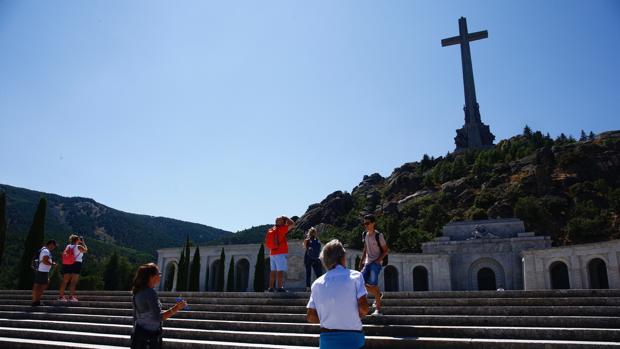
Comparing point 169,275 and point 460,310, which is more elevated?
point 169,275

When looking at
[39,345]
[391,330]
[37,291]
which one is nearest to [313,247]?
[391,330]

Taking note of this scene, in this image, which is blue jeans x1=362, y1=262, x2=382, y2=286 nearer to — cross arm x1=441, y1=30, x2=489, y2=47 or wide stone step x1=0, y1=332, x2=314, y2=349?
wide stone step x1=0, y1=332, x2=314, y2=349

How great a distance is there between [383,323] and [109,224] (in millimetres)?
157731

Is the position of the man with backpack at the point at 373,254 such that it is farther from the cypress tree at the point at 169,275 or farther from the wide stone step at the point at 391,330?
the cypress tree at the point at 169,275

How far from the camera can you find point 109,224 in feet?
490

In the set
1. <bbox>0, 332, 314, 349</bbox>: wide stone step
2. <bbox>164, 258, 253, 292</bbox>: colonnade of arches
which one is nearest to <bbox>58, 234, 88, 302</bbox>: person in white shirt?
<bbox>0, 332, 314, 349</bbox>: wide stone step

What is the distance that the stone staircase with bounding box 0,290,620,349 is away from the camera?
711 centimetres

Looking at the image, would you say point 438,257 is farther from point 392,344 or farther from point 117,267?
point 117,267

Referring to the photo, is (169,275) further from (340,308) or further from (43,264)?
(340,308)

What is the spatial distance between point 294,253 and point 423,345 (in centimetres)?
2539

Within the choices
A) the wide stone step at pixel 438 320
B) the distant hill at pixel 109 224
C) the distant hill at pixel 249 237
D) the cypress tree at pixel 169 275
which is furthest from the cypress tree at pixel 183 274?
the distant hill at pixel 109 224

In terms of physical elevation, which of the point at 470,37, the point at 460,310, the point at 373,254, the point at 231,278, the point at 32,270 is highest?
the point at 470,37

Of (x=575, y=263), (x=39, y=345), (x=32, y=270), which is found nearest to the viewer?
(x=39, y=345)

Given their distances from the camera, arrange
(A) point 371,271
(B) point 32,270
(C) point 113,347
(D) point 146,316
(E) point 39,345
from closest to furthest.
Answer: (D) point 146,316 → (A) point 371,271 → (C) point 113,347 → (E) point 39,345 → (B) point 32,270
